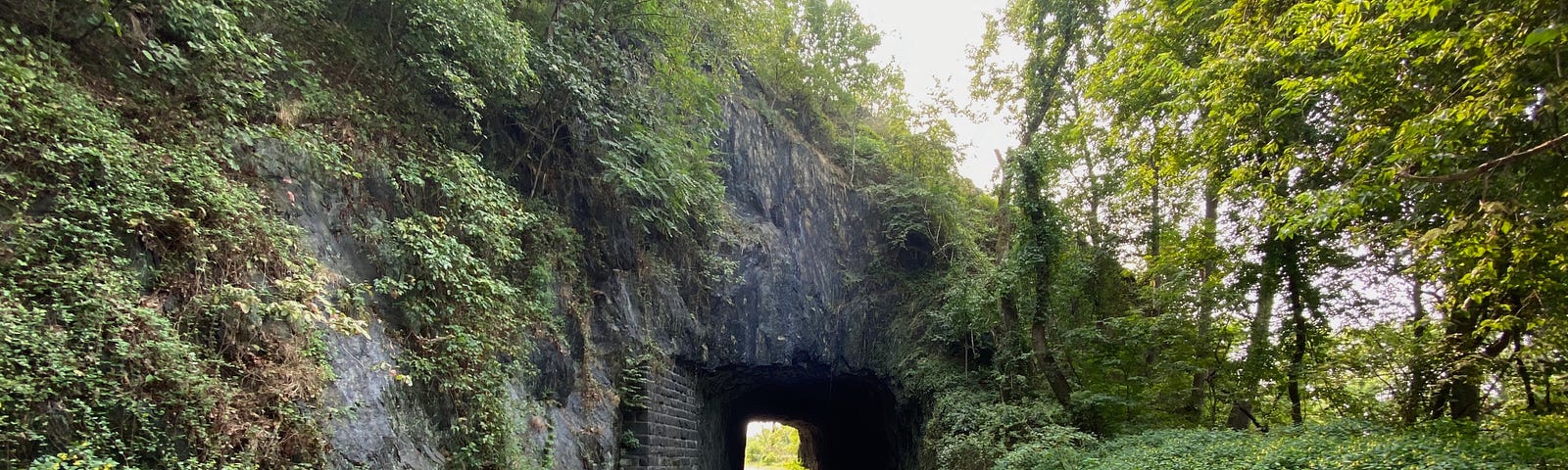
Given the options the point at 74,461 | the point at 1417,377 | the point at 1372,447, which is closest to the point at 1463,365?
the point at 1417,377

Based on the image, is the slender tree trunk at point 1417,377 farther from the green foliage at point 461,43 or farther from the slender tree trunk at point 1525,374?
the green foliage at point 461,43

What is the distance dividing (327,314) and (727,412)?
890 centimetres

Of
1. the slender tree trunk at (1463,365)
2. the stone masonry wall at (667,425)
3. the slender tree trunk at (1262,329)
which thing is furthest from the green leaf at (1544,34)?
the stone masonry wall at (667,425)

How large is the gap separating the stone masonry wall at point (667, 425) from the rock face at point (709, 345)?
23 mm

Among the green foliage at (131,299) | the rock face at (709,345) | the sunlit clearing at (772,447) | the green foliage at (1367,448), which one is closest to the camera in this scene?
the green foliage at (131,299)

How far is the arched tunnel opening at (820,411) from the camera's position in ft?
33.9

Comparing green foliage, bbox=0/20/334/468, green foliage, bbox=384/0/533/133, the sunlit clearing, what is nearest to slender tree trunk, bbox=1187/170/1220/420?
green foliage, bbox=384/0/533/133

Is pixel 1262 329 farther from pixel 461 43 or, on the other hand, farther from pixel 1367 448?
pixel 461 43

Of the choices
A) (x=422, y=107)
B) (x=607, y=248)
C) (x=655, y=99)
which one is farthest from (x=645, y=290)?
(x=422, y=107)

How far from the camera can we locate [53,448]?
2354mm

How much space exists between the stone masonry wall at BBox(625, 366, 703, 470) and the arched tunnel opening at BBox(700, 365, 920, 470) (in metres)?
0.71

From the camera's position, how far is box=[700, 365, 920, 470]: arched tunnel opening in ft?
33.9

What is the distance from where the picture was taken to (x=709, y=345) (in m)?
8.45

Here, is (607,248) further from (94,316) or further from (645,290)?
(94,316)
